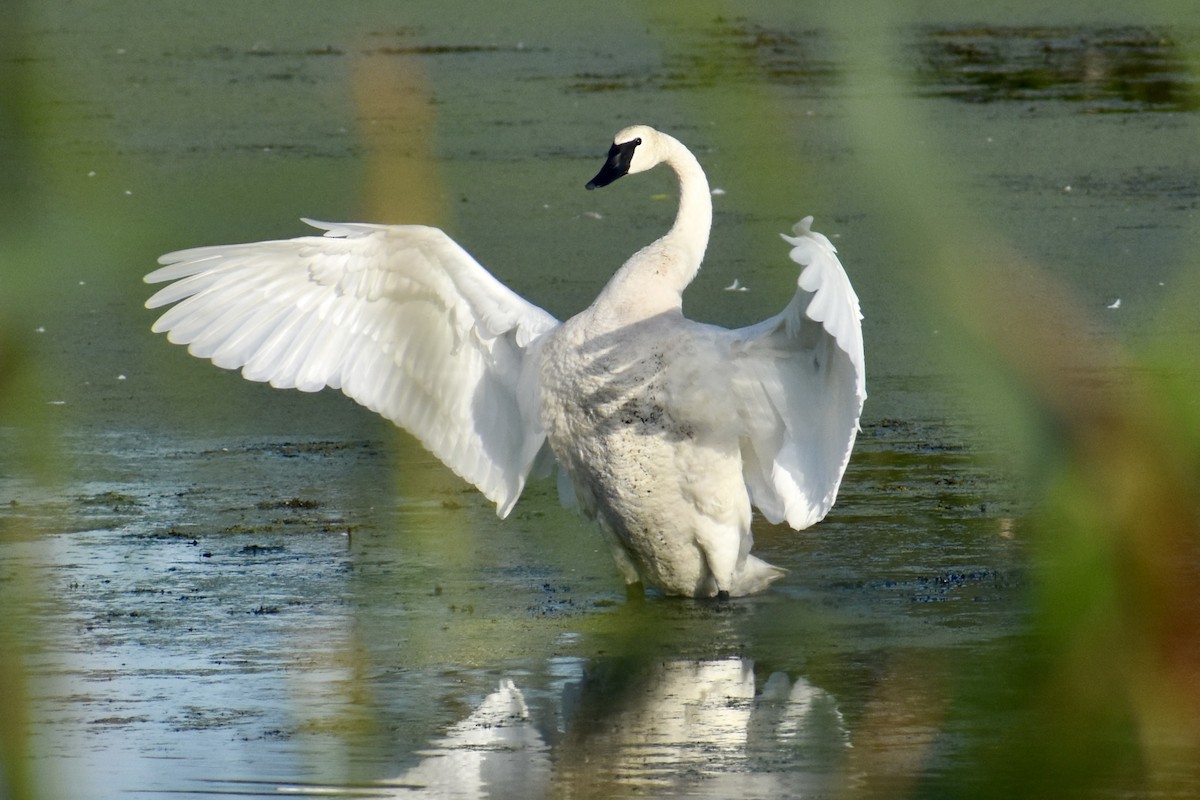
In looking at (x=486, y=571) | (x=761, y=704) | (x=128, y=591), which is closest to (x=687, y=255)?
(x=486, y=571)

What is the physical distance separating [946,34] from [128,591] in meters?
8.49

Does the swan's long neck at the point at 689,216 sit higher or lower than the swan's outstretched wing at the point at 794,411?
higher

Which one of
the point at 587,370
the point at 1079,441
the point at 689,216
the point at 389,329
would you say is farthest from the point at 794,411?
the point at 1079,441

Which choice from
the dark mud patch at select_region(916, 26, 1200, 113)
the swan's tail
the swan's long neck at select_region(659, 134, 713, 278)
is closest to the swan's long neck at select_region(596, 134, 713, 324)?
the swan's long neck at select_region(659, 134, 713, 278)

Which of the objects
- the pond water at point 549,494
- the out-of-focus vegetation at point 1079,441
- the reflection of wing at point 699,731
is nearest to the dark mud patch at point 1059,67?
the pond water at point 549,494

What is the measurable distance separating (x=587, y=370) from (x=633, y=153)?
2.36 ft

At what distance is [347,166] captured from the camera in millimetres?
10039

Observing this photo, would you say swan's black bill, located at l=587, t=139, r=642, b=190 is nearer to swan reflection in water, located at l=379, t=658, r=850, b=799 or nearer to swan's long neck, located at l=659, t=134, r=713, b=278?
swan's long neck, located at l=659, t=134, r=713, b=278

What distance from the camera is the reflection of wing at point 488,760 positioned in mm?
3309

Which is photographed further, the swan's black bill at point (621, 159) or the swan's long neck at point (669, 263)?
the swan's black bill at point (621, 159)

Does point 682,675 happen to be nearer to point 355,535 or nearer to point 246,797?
point 246,797

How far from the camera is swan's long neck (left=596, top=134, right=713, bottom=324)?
4.63 metres

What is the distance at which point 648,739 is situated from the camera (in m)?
3.59

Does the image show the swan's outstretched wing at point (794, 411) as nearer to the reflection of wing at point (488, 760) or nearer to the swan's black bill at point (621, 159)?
the swan's black bill at point (621, 159)
